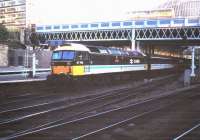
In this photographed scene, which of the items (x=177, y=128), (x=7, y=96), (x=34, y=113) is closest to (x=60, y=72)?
(x=7, y=96)

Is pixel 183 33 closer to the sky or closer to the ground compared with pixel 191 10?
closer to the ground

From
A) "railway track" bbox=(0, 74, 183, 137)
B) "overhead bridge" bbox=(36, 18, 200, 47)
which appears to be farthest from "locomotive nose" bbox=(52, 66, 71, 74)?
"overhead bridge" bbox=(36, 18, 200, 47)

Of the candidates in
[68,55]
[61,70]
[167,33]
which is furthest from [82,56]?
[167,33]

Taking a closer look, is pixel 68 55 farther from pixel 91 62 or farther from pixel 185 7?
pixel 185 7

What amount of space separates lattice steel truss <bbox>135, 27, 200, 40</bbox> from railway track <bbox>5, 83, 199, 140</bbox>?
69377mm

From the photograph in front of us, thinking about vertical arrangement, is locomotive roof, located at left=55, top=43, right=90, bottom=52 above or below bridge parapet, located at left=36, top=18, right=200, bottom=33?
below

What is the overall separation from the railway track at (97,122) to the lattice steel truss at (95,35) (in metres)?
78.9

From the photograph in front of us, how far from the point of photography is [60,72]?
31.8 meters

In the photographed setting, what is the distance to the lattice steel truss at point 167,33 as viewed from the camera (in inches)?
3642

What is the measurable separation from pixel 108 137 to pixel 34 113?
20.6ft

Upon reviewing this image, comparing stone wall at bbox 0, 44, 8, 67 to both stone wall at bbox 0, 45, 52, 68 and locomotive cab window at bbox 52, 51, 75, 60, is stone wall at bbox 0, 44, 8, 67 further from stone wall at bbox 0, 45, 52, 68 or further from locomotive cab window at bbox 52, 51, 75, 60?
locomotive cab window at bbox 52, 51, 75, 60

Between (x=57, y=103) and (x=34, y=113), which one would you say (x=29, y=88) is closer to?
(x=57, y=103)

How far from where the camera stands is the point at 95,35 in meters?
109

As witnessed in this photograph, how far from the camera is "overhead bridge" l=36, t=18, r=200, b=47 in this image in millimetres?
93438
